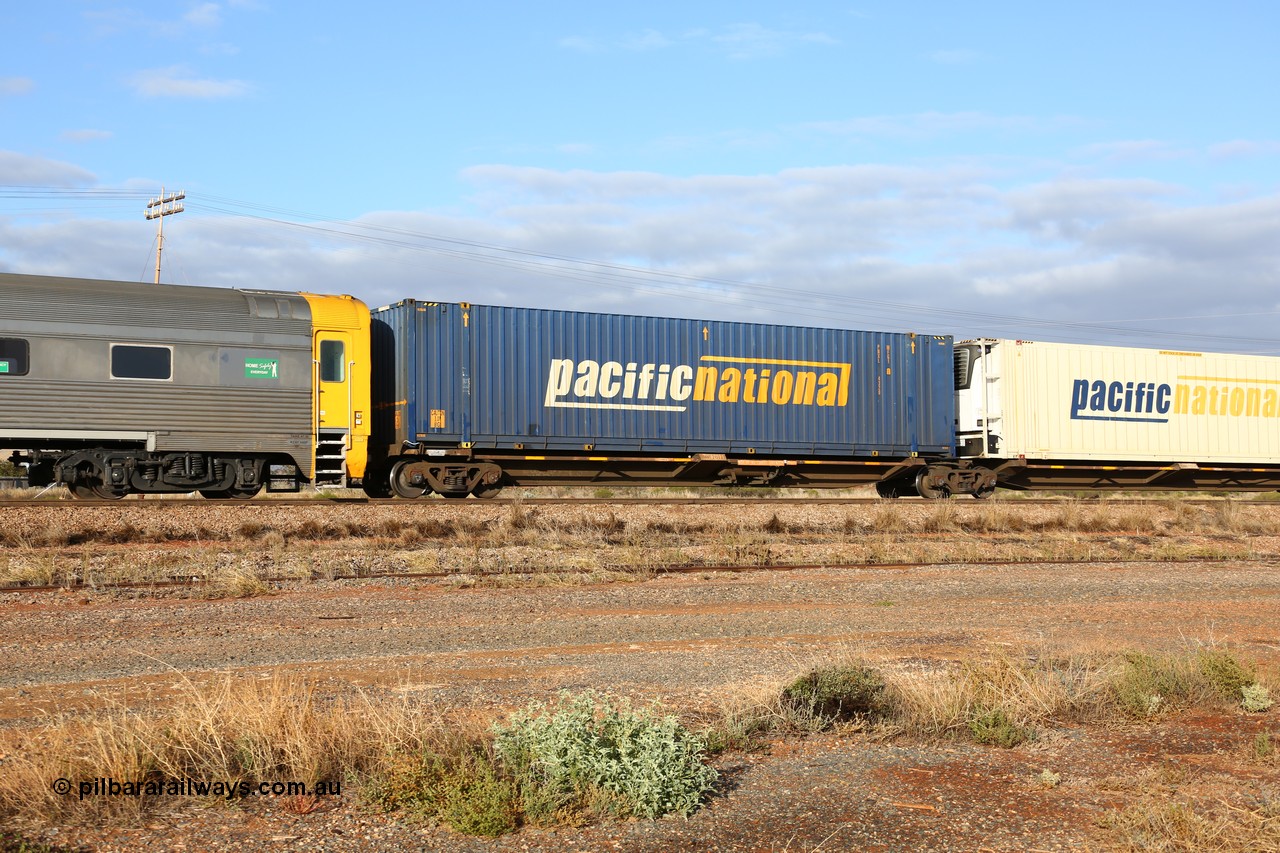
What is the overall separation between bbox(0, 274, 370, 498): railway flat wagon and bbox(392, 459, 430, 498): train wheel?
1367mm

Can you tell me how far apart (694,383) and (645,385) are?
1.03 meters

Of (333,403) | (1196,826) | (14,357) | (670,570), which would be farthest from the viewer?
(333,403)

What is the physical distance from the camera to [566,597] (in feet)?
38.5

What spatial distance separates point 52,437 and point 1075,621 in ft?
46.3

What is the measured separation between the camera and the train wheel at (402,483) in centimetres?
1911

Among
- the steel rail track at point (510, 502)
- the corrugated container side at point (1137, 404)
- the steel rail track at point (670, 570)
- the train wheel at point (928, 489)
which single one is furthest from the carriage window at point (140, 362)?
the corrugated container side at point (1137, 404)

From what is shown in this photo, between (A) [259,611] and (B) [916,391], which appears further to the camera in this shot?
(B) [916,391]

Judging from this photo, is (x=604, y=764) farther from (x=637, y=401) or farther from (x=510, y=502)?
(x=637, y=401)

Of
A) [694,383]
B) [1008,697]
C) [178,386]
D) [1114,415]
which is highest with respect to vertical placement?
[694,383]

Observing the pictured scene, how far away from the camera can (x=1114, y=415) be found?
24359 millimetres

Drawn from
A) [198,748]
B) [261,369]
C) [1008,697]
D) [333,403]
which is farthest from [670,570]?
[198,748]

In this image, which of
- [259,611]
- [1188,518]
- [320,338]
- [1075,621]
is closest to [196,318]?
[320,338]

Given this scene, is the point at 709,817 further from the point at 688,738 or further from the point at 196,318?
the point at 196,318

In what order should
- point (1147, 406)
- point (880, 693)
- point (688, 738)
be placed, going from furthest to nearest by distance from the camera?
point (1147, 406), point (880, 693), point (688, 738)
